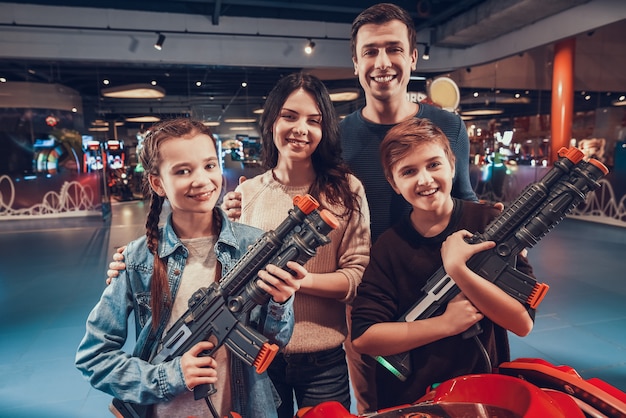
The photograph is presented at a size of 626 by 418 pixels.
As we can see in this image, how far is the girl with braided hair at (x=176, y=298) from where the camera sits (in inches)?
39.5

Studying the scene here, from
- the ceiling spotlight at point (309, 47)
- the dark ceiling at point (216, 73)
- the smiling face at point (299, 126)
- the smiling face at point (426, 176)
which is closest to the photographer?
the smiling face at point (426, 176)

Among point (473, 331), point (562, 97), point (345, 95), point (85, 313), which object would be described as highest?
point (345, 95)

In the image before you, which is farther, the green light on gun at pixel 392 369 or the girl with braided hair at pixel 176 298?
the green light on gun at pixel 392 369

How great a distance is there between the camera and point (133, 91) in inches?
372

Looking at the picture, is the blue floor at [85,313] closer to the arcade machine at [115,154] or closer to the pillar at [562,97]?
the pillar at [562,97]

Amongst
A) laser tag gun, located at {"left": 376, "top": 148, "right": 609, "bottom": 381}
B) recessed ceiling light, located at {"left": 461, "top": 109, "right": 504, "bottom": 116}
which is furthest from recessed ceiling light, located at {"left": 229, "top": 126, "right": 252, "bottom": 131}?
laser tag gun, located at {"left": 376, "top": 148, "right": 609, "bottom": 381}

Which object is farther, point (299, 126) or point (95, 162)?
point (95, 162)

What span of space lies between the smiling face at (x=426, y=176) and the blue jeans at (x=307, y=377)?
21.9 inches

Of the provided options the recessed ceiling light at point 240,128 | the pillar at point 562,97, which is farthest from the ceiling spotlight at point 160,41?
the pillar at point 562,97

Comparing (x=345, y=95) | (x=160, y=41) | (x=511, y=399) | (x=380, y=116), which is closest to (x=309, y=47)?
(x=345, y=95)

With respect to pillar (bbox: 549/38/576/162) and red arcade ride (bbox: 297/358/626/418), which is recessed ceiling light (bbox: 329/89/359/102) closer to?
pillar (bbox: 549/38/576/162)

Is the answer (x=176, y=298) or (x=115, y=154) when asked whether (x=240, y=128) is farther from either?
(x=176, y=298)

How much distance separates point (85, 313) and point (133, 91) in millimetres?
7063

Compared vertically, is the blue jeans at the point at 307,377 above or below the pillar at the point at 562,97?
below
